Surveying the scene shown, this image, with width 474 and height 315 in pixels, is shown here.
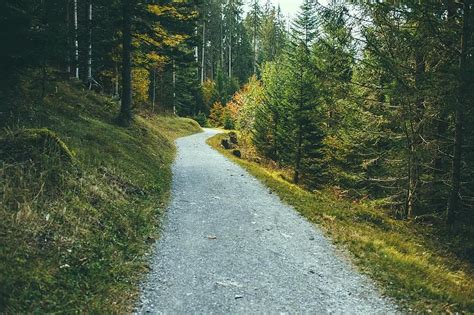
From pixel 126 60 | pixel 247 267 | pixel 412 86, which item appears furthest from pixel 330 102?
pixel 126 60

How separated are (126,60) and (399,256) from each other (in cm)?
1690

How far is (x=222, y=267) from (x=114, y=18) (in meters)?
17.0

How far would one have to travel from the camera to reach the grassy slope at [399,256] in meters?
6.31

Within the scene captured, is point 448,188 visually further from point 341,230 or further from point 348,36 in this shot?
point 348,36

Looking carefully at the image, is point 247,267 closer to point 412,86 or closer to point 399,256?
point 399,256

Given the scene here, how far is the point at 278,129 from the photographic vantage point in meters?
26.6

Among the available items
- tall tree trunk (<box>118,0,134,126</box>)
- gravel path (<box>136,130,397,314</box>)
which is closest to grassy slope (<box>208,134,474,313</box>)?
gravel path (<box>136,130,397,314</box>)

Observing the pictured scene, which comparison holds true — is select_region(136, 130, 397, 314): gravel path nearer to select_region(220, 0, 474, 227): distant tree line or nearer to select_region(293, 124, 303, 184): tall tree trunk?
select_region(220, 0, 474, 227): distant tree line

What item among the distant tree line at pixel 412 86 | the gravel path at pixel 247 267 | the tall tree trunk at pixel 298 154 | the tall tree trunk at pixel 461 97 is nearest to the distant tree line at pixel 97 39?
the gravel path at pixel 247 267

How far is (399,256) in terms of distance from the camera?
8125 mm

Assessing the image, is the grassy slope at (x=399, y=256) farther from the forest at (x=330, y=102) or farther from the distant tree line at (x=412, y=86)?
the distant tree line at (x=412, y=86)

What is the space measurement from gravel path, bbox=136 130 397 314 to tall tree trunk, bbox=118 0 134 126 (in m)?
10.4

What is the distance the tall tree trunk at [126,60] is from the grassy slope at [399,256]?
11520 mm

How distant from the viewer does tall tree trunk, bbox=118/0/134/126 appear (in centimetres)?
1863
